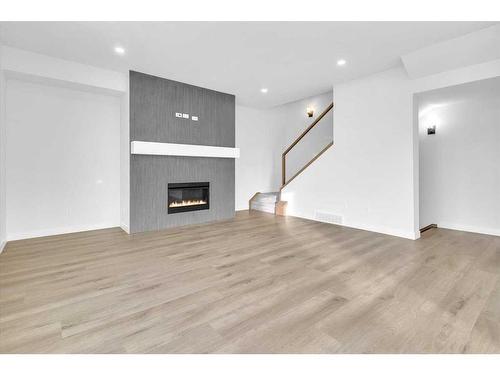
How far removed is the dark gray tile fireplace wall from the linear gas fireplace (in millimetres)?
91

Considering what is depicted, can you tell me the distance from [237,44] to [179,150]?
2.21 metres

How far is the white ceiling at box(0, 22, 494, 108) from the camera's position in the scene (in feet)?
9.87

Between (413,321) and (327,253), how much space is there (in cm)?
155

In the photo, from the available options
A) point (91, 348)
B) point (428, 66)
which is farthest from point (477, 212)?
point (91, 348)

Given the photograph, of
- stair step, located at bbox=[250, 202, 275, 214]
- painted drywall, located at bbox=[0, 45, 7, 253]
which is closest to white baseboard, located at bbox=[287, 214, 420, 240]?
stair step, located at bbox=[250, 202, 275, 214]

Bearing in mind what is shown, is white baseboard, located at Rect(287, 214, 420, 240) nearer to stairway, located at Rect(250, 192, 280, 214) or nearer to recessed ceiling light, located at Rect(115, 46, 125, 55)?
stairway, located at Rect(250, 192, 280, 214)

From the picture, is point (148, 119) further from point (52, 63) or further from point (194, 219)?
point (194, 219)

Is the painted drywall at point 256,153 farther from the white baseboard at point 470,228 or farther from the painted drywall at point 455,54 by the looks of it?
the white baseboard at point 470,228

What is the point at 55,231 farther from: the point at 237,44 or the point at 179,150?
the point at 237,44

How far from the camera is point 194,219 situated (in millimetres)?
5266

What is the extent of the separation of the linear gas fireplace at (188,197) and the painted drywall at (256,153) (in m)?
1.63

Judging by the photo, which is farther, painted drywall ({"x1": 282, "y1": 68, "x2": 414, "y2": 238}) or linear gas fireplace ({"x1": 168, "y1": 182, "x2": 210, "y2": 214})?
linear gas fireplace ({"x1": 168, "y1": 182, "x2": 210, "y2": 214})

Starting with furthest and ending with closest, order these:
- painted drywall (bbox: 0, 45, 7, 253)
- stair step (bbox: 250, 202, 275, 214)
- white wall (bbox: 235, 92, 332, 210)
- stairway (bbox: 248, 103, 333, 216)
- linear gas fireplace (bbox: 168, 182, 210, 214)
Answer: white wall (bbox: 235, 92, 332, 210) → stair step (bbox: 250, 202, 275, 214) → stairway (bbox: 248, 103, 333, 216) → linear gas fireplace (bbox: 168, 182, 210, 214) → painted drywall (bbox: 0, 45, 7, 253)

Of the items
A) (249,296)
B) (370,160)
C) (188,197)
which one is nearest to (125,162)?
(188,197)
